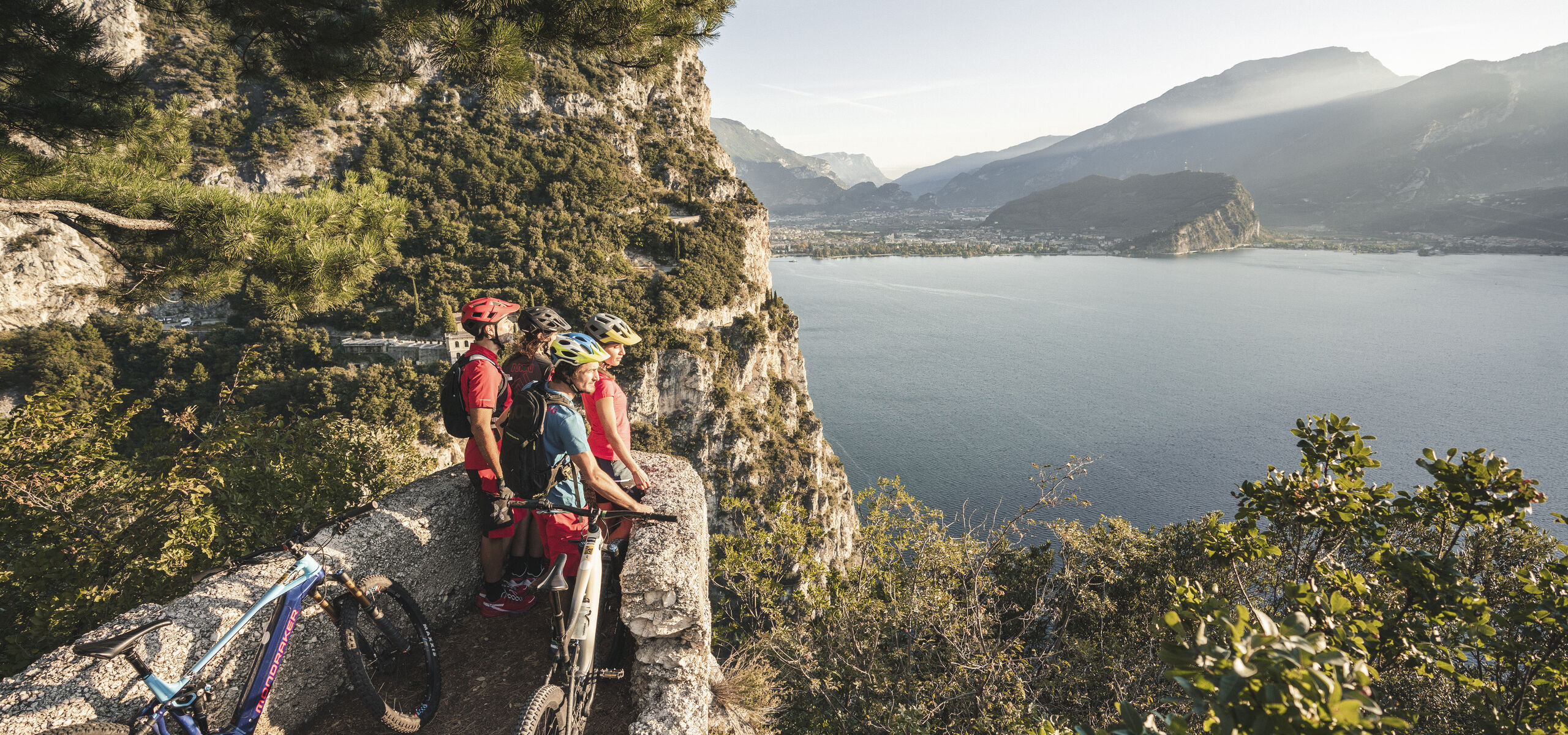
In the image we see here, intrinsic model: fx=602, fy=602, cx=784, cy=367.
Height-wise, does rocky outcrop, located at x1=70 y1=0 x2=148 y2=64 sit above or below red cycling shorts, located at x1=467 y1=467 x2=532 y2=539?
above

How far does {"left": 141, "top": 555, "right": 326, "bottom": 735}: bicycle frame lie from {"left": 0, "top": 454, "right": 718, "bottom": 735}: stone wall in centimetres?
13

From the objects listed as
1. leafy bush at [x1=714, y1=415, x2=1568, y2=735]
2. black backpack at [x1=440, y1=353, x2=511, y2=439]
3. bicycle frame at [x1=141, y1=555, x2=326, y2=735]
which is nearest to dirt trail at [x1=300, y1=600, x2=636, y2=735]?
bicycle frame at [x1=141, y1=555, x2=326, y2=735]

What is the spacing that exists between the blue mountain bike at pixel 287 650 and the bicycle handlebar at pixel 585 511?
1.02m

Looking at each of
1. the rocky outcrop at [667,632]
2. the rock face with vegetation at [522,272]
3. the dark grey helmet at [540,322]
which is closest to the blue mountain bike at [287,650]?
the rocky outcrop at [667,632]

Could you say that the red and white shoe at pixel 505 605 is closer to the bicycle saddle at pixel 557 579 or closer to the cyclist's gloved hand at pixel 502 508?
the cyclist's gloved hand at pixel 502 508

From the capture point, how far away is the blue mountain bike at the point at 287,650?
2783 mm

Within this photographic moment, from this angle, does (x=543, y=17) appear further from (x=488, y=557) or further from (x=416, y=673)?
(x=416, y=673)

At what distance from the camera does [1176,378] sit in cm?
7344

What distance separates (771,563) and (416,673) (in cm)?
508

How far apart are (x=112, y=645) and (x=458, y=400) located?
6.57ft

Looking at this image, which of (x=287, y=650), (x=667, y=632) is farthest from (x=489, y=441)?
(x=667, y=632)

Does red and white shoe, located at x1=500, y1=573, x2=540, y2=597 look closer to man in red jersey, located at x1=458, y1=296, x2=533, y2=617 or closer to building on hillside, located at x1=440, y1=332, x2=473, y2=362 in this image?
man in red jersey, located at x1=458, y1=296, x2=533, y2=617

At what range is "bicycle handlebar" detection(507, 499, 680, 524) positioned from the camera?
12.3 feet

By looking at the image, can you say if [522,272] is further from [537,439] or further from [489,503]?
[537,439]
